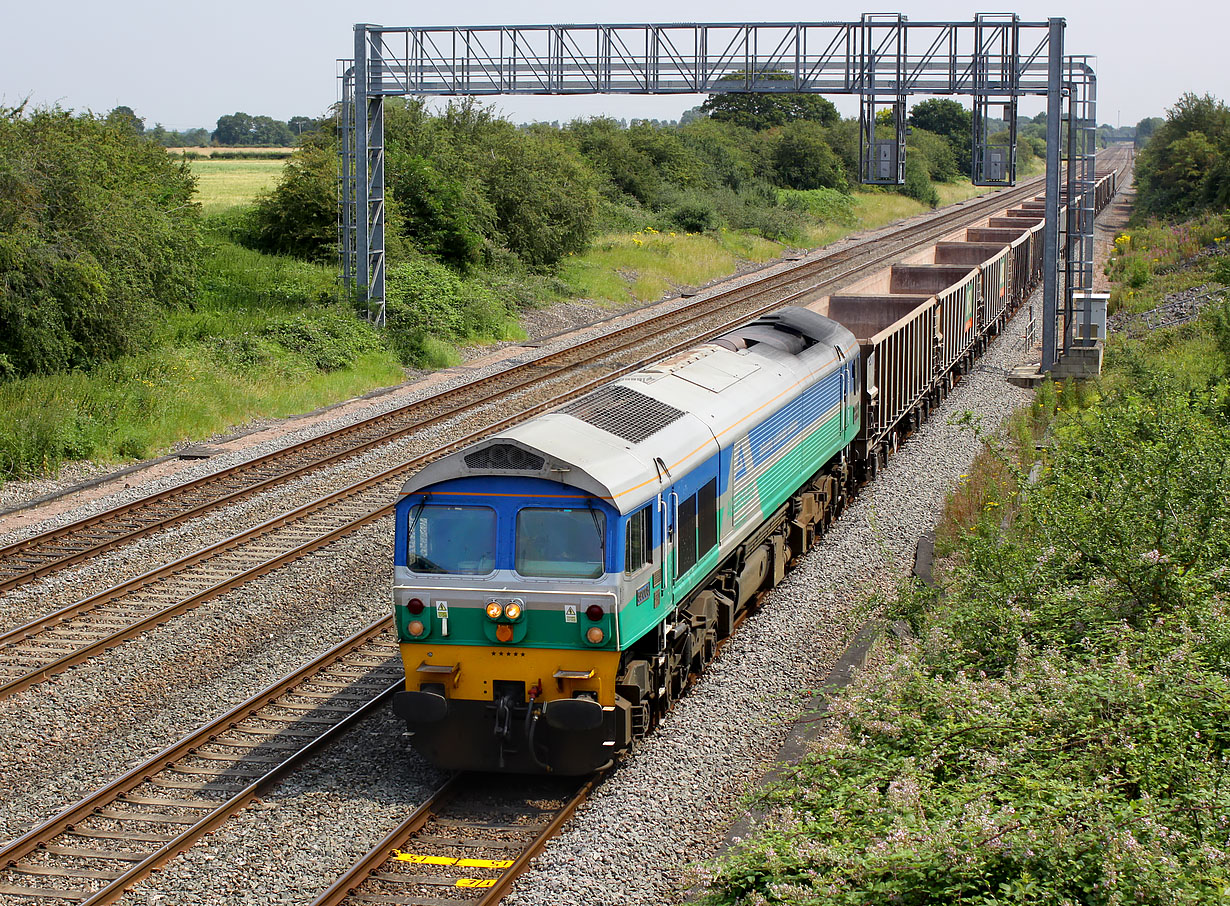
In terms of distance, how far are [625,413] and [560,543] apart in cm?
190

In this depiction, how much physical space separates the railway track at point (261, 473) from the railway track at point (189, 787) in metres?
4.97

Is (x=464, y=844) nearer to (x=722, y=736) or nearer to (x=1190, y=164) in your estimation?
(x=722, y=736)

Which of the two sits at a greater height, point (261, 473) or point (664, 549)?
point (664, 549)

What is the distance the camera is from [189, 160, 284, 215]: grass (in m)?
46.1

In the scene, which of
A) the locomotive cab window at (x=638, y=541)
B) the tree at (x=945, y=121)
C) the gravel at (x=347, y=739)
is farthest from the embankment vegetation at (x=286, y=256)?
the tree at (x=945, y=121)

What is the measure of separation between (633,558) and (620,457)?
789 millimetres

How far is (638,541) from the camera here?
9.29 metres

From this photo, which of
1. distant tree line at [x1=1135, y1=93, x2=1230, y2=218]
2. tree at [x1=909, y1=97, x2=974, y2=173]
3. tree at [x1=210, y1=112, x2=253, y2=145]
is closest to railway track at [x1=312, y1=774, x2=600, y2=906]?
distant tree line at [x1=1135, y1=93, x2=1230, y2=218]

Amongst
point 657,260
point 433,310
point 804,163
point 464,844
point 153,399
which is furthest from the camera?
point 804,163

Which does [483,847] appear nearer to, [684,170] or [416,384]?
[416,384]

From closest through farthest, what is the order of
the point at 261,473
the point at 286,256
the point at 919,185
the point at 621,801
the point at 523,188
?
1. the point at 621,801
2. the point at 261,473
3. the point at 286,256
4. the point at 523,188
5. the point at 919,185

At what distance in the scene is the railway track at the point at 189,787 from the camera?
27.0ft

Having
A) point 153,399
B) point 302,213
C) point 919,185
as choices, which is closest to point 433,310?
point 302,213

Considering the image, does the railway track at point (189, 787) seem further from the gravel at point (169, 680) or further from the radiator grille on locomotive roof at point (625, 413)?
the radiator grille on locomotive roof at point (625, 413)
